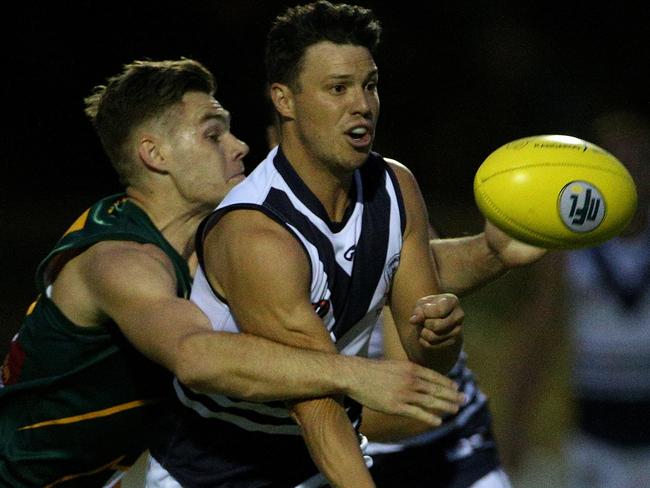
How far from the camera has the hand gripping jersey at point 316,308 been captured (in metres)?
3.56

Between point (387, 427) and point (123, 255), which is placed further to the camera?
point (387, 427)

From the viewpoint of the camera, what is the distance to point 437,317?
3377 millimetres

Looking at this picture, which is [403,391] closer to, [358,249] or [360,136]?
[358,249]

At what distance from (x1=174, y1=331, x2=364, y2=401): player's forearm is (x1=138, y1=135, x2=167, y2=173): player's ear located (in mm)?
1084

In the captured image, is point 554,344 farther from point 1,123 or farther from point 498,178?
point 1,123

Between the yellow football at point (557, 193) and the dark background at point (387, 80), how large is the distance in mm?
5051

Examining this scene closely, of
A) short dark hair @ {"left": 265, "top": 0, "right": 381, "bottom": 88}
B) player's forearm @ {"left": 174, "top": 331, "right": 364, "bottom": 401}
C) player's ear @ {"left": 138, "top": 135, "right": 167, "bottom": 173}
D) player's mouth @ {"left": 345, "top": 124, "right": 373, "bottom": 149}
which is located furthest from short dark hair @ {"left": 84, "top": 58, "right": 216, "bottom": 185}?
player's forearm @ {"left": 174, "top": 331, "right": 364, "bottom": 401}

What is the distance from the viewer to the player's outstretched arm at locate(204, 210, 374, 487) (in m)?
3.26

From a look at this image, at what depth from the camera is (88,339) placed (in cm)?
389

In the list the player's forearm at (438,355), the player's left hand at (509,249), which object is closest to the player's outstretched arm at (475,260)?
the player's left hand at (509,249)

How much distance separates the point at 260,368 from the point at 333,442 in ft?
0.80

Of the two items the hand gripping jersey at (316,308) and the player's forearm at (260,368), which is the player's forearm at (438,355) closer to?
the hand gripping jersey at (316,308)

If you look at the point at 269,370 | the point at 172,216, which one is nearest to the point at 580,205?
the point at 269,370

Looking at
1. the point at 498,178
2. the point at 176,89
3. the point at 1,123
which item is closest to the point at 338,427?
the point at 498,178
